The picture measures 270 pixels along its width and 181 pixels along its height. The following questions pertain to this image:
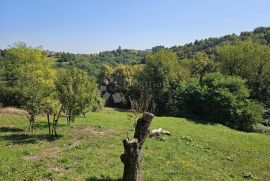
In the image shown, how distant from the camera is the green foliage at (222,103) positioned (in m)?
48.9

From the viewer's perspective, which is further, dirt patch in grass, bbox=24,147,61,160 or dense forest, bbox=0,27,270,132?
dense forest, bbox=0,27,270,132

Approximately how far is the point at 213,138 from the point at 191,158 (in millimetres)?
9884

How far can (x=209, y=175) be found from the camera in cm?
2131

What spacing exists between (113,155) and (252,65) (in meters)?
48.0

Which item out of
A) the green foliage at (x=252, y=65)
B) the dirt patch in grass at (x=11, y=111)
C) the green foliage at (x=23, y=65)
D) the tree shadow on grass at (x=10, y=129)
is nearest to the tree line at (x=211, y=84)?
the green foliage at (x=252, y=65)

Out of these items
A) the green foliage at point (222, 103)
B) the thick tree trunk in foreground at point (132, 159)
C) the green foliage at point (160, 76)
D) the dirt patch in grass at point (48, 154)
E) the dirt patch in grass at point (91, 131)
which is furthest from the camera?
the green foliage at point (160, 76)

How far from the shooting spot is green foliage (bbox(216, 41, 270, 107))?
64250 millimetres

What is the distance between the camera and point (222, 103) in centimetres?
4916

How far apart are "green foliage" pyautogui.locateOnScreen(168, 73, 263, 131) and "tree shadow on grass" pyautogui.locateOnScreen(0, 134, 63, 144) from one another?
1089 inches

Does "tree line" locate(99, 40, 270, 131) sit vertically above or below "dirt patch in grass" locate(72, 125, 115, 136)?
above

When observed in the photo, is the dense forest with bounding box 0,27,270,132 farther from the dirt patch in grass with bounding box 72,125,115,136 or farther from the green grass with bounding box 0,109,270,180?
the green grass with bounding box 0,109,270,180

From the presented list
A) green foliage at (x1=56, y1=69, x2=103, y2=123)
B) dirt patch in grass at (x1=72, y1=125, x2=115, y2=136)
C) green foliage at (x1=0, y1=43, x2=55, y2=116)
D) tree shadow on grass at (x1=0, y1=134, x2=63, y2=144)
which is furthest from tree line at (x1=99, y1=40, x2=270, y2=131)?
tree shadow on grass at (x1=0, y1=134, x2=63, y2=144)

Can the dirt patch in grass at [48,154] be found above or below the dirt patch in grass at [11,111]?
below

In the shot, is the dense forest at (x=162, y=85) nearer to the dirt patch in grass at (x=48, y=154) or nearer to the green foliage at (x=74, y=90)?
the green foliage at (x=74, y=90)
